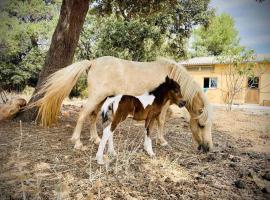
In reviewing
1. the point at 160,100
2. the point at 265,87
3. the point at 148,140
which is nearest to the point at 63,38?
the point at 160,100

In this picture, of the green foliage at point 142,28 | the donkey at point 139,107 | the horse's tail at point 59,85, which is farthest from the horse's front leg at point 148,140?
the green foliage at point 142,28

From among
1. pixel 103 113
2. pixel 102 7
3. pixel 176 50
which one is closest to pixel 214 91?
pixel 176 50

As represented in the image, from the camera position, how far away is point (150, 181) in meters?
3.28

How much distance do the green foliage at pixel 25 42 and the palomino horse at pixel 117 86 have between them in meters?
14.3

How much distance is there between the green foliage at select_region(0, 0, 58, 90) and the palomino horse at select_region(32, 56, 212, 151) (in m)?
14.3

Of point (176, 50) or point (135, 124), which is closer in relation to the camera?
point (135, 124)

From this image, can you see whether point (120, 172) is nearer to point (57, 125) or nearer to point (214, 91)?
point (57, 125)

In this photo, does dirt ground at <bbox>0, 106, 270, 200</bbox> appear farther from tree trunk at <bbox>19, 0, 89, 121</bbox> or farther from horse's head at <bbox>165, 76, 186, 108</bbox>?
tree trunk at <bbox>19, 0, 89, 121</bbox>

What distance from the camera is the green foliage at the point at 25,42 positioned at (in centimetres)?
1803

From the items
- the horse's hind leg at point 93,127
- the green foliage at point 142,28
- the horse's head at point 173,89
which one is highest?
the green foliage at point 142,28

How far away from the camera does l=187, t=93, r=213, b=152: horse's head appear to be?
192 inches

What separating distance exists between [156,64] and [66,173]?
2.77m

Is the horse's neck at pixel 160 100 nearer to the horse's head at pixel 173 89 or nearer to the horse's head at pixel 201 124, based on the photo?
the horse's head at pixel 173 89

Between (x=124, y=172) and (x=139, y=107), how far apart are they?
42.3 inches
